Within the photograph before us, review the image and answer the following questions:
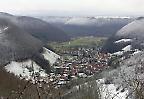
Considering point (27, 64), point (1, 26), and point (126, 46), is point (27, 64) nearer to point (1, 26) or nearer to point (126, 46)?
point (1, 26)

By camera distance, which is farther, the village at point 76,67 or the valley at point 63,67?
the village at point 76,67

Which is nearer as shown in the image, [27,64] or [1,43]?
[27,64]

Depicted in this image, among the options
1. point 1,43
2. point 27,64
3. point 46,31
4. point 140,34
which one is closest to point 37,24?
point 46,31

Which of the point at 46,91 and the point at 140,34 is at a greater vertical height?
the point at 46,91

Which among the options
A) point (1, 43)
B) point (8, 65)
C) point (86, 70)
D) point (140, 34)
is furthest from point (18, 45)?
point (140, 34)

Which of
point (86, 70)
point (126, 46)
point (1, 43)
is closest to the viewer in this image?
point (86, 70)

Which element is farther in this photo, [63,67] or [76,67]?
[76,67]

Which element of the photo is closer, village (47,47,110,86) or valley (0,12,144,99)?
valley (0,12,144,99)

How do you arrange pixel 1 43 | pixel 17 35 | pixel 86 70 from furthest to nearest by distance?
pixel 17 35 → pixel 1 43 → pixel 86 70

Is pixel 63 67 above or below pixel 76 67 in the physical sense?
above

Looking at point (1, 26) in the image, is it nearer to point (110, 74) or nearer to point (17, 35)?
point (17, 35)

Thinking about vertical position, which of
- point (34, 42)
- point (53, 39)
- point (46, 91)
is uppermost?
point (46, 91)
